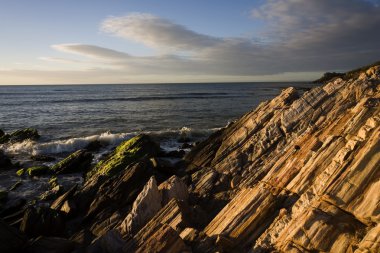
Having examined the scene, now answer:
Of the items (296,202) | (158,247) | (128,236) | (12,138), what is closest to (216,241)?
(158,247)

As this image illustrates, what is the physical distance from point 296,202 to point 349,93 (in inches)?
335

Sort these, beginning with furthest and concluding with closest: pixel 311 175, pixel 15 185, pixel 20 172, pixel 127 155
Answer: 1. pixel 20 172
2. pixel 127 155
3. pixel 15 185
4. pixel 311 175

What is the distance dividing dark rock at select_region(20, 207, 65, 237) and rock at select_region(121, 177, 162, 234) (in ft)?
15.3

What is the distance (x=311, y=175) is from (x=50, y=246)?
Result: 36.3 ft

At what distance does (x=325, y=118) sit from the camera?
52.7 feet

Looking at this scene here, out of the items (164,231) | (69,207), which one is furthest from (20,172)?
(164,231)

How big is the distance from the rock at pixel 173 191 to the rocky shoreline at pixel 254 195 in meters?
0.05

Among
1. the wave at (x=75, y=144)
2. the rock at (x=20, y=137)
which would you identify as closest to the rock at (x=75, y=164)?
the wave at (x=75, y=144)

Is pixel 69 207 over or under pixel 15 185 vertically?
over

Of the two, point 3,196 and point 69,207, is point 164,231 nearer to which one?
point 69,207

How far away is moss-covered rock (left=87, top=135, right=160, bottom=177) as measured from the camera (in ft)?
76.7

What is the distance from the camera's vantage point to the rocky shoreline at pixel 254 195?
10117 mm

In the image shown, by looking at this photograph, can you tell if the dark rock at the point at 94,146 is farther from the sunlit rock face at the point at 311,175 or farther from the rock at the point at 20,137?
the sunlit rock face at the point at 311,175

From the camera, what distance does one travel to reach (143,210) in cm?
1376
